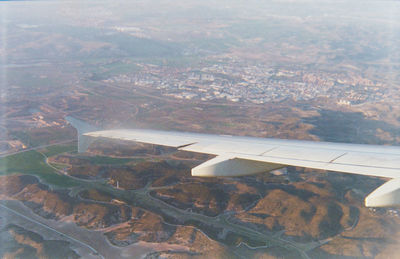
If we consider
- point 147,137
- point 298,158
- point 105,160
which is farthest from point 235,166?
point 105,160

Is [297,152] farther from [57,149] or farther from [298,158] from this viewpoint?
[57,149]

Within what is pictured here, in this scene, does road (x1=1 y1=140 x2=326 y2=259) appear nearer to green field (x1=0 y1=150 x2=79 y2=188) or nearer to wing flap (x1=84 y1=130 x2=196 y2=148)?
green field (x1=0 y1=150 x2=79 y2=188)

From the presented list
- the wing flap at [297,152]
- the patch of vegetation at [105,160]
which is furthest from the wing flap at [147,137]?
the patch of vegetation at [105,160]

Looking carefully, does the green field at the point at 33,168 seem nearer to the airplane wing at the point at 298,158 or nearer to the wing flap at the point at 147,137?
the wing flap at the point at 147,137

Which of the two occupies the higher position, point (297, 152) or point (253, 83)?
point (297, 152)

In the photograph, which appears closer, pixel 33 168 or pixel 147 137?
pixel 147 137

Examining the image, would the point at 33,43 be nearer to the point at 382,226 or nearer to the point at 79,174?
the point at 79,174
